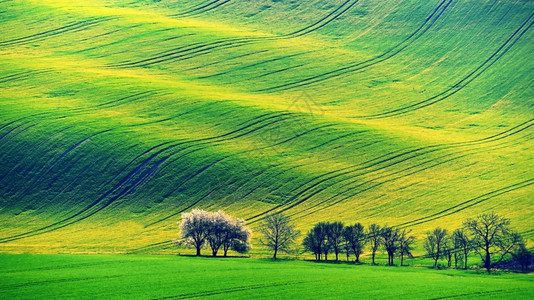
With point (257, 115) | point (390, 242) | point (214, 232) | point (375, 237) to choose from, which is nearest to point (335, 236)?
point (375, 237)

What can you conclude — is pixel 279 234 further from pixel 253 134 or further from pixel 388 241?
pixel 253 134

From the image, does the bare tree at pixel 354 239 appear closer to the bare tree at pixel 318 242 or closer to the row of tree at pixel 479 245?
the bare tree at pixel 318 242

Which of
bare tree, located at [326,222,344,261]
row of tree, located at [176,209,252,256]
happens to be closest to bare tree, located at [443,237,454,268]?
bare tree, located at [326,222,344,261]

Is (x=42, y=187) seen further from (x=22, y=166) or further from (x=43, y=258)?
(x=43, y=258)

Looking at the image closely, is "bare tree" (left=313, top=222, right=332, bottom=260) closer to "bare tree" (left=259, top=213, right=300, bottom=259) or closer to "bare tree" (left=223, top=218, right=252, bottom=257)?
"bare tree" (left=259, top=213, right=300, bottom=259)

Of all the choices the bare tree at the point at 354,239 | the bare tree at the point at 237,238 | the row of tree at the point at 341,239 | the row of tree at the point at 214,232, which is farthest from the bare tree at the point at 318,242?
the row of tree at the point at 214,232

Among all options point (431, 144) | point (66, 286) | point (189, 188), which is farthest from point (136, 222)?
point (431, 144)
